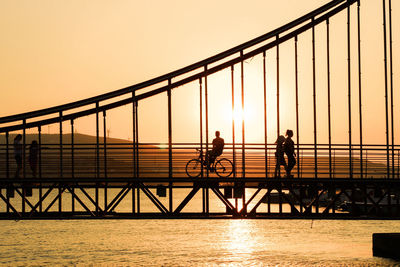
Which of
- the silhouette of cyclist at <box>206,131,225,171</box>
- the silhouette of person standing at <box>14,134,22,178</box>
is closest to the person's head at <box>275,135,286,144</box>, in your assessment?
the silhouette of cyclist at <box>206,131,225,171</box>

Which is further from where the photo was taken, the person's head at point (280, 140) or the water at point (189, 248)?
the water at point (189, 248)

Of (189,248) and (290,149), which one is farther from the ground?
(290,149)

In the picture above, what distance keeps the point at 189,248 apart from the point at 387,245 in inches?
982

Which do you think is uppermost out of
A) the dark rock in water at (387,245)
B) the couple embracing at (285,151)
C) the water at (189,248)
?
the couple embracing at (285,151)

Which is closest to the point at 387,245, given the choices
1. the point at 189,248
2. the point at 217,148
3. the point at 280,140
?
the point at 280,140

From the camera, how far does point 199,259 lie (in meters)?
49.1

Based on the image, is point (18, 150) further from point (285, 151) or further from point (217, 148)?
point (285, 151)

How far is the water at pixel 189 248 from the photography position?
157 feet

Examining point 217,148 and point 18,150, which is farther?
point 18,150

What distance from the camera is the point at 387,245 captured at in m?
36.7

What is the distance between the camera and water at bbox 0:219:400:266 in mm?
47969

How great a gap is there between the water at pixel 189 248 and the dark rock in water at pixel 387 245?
54 centimetres

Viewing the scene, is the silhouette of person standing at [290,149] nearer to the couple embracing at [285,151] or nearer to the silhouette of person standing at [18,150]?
the couple embracing at [285,151]

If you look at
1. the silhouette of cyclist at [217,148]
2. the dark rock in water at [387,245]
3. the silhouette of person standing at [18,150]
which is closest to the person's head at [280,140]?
the silhouette of cyclist at [217,148]
